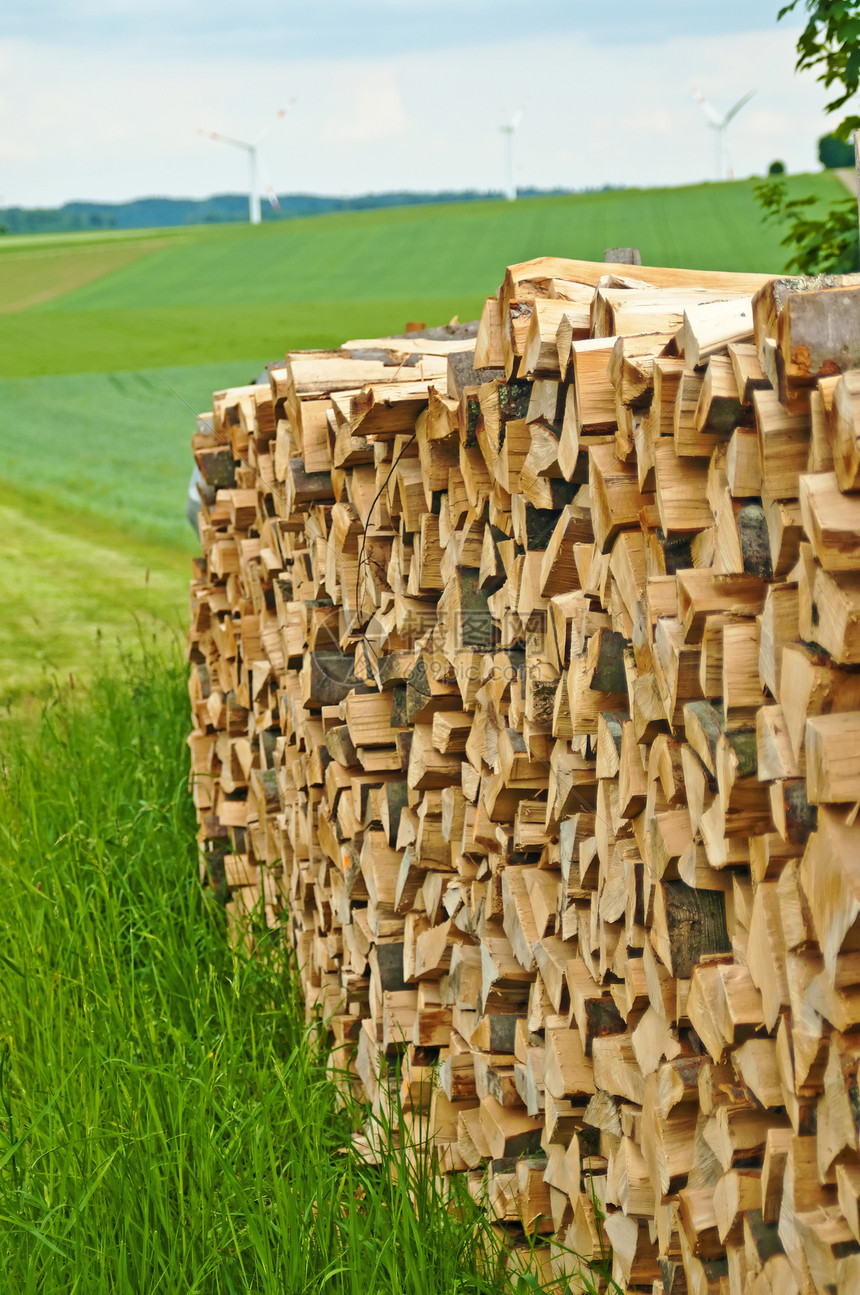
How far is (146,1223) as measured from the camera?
1.90 m

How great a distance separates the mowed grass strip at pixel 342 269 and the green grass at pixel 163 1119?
15.4m

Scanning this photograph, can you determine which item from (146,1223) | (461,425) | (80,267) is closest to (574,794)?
(461,425)

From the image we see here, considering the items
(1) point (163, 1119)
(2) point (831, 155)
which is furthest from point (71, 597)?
(2) point (831, 155)

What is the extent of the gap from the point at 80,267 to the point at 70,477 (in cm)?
2385

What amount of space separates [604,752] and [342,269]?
1168 inches

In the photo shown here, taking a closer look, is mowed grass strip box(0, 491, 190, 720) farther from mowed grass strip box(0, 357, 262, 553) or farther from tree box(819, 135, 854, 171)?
tree box(819, 135, 854, 171)

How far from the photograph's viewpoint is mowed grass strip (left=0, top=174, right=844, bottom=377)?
66.4 ft

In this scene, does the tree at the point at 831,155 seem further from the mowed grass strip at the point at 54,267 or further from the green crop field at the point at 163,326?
the mowed grass strip at the point at 54,267

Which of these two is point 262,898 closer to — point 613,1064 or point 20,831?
point 20,831

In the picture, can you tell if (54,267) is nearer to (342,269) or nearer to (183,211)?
(342,269)

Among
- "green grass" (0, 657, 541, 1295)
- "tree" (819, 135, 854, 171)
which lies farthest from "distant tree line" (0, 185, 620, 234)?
"green grass" (0, 657, 541, 1295)

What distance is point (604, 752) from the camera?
1.58 m

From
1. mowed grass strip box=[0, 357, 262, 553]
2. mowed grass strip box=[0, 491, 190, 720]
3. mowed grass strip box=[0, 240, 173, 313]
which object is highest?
mowed grass strip box=[0, 240, 173, 313]

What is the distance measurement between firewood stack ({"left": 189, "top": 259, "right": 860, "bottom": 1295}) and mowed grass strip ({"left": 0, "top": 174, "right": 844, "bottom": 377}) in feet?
53.6
